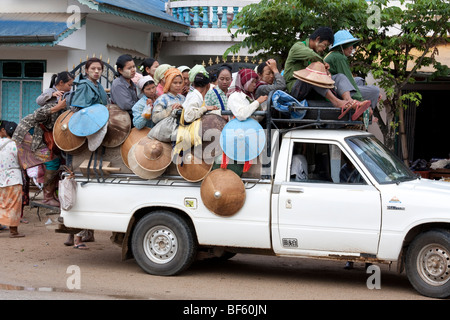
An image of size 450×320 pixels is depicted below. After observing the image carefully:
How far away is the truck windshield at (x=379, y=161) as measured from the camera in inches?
300

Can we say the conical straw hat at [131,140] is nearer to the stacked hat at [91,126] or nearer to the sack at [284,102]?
the stacked hat at [91,126]

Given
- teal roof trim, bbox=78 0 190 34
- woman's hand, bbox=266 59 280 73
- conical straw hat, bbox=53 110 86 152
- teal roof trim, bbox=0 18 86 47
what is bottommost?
conical straw hat, bbox=53 110 86 152

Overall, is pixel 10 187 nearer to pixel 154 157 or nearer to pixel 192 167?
pixel 154 157

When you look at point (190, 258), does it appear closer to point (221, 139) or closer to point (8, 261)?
point (221, 139)

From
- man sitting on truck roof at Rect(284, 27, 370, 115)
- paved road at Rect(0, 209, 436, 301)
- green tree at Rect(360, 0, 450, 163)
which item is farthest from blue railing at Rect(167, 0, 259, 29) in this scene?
man sitting on truck roof at Rect(284, 27, 370, 115)

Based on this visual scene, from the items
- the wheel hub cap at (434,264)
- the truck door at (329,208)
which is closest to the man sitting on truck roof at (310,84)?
the truck door at (329,208)

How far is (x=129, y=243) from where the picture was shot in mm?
8594

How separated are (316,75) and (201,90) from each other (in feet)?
5.28

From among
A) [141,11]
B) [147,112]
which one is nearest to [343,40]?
[147,112]

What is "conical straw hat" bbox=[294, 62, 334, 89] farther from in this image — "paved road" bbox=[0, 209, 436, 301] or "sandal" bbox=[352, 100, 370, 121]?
"paved road" bbox=[0, 209, 436, 301]

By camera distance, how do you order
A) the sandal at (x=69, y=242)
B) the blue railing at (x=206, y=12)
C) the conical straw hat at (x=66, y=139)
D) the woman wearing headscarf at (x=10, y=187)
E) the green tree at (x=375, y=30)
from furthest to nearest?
the blue railing at (x=206, y=12) → the green tree at (x=375, y=30) → the woman wearing headscarf at (x=10, y=187) → the sandal at (x=69, y=242) → the conical straw hat at (x=66, y=139)

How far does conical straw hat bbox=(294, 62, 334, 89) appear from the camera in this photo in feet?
25.6

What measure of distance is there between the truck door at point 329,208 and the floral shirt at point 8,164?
5.26 m

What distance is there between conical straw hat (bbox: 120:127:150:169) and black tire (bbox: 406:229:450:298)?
129 inches
